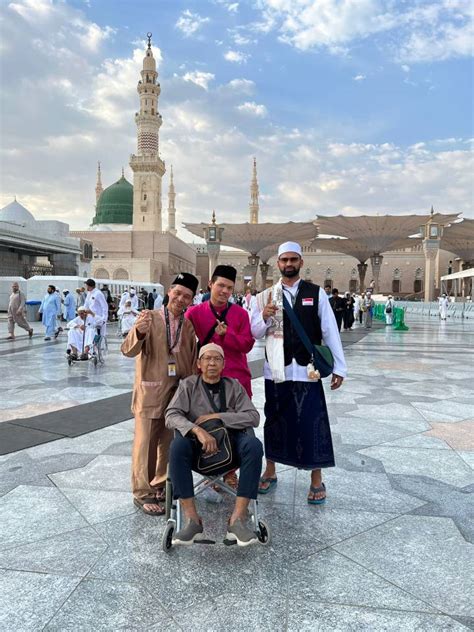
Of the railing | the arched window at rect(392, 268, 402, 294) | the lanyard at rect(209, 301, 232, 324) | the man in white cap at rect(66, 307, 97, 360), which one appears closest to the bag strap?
the lanyard at rect(209, 301, 232, 324)

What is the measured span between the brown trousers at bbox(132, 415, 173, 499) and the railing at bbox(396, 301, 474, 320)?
74.6 feet

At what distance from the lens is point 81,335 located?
766 centimetres

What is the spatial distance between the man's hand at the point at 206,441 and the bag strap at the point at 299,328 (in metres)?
0.77

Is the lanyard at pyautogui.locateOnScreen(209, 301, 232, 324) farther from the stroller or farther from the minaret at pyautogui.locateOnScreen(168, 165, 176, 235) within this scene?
the minaret at pyautogui.locateOnScreen(168, 165, 176, 235)

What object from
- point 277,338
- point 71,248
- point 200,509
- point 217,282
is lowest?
point 200,509

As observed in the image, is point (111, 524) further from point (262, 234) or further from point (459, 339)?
point (262, 234)

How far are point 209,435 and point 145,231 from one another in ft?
171

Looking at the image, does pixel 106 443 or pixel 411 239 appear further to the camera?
pixel 411 239

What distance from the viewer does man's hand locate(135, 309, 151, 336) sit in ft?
7.87

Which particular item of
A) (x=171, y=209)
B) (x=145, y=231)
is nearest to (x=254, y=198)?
(x=171, y=209)

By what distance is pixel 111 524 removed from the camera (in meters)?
2.36

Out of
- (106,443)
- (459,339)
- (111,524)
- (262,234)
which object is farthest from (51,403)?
(262,234)

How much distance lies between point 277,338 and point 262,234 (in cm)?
3583

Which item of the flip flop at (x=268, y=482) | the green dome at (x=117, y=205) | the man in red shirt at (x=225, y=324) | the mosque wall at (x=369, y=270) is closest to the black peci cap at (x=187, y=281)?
the man in red shirt at (x=225, y=324)
